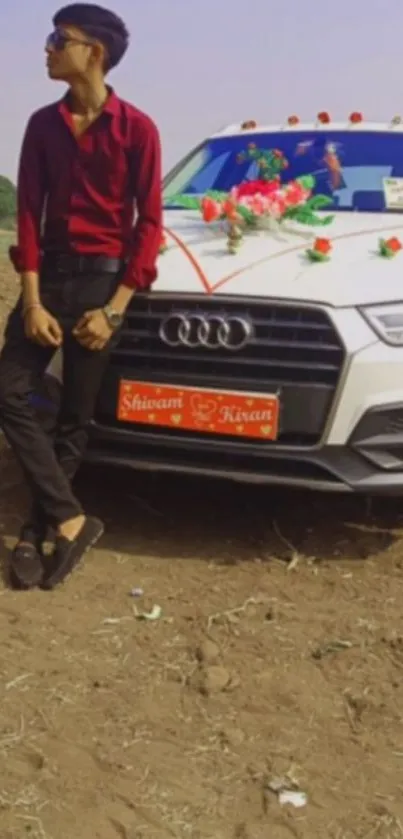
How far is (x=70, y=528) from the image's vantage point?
4.54 metres

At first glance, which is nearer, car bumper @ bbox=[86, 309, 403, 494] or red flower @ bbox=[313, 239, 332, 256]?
car bumper @ bbox=[86, 309, 403, 494]

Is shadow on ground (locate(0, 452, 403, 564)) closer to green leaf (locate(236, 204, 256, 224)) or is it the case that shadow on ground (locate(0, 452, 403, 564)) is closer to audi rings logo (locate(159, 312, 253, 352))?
audi rings logo (locate(159, 312, 253, 352))

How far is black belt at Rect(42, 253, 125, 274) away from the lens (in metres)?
4.46

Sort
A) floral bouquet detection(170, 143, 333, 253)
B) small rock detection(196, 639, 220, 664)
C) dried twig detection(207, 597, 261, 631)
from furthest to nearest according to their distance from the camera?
floral bouquet detection(170, 143, 333, 253), dried twig detection(207, 597, 261, 631), small rock detection(196, 639, 220, 664)

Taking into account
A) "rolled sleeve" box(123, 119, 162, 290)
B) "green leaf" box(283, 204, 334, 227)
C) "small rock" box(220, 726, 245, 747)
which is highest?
"rolled sleeve" box(123, 119, 162, 290)

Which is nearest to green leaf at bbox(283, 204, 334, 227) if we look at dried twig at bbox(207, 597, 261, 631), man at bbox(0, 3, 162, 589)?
man at bbox(0, 3, 162, 589)

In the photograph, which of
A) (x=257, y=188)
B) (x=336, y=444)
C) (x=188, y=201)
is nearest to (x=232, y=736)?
(x=336, y=444)

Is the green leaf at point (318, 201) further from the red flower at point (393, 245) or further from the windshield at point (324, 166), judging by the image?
the red flower at point (393, 245)

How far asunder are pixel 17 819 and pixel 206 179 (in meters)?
4.18

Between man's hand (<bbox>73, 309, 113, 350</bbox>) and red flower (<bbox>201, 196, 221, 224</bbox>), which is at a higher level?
red flower (<bbox>201, 196, 221, 224</bbox>)

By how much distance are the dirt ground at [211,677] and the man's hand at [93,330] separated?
859mm

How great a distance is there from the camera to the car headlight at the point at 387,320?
4453 millimetres

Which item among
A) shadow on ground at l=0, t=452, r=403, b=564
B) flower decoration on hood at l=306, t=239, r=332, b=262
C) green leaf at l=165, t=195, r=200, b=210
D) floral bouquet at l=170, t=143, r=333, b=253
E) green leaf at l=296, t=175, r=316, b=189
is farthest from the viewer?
green leaf at l=165, t=195, r=200, b=210

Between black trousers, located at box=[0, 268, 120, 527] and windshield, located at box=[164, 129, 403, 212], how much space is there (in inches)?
66.5
